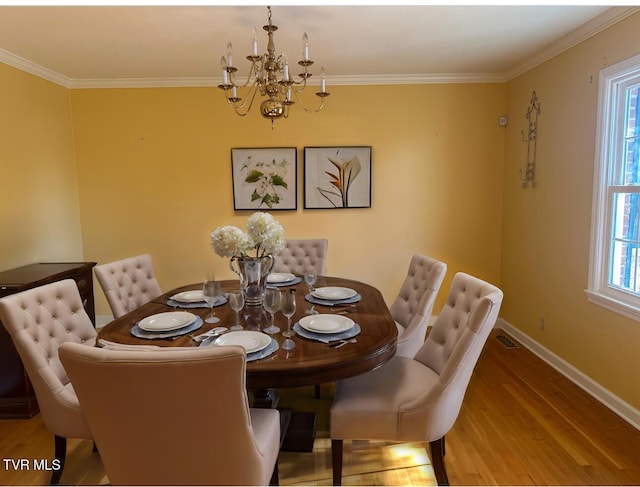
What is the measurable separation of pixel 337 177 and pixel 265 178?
2.26 feet

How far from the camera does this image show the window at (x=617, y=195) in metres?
2.45

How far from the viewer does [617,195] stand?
2570 millimetres

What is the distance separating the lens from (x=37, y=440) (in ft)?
7.52

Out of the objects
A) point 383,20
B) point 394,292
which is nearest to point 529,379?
point 394,292

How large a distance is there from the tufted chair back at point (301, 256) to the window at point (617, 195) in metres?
1.91

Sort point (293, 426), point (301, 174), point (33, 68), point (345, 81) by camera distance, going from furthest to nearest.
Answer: point (301, 174) → point (345, 81) → point (33, 68) → point (293, 426)

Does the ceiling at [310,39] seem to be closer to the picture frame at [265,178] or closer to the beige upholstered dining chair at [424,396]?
the picture frame at [265,178]

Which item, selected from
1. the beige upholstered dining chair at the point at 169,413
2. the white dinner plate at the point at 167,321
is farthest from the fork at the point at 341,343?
the white dinner plate at the point at 167,321

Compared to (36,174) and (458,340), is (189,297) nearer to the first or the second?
(458,340)

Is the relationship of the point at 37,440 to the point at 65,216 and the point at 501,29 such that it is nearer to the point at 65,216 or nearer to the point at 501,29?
the point at 65,216

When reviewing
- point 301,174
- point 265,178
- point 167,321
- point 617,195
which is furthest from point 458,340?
point 265,178

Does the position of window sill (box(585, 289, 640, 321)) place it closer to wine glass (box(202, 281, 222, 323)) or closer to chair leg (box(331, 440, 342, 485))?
chair leg (box(331, 440, 342, 485))

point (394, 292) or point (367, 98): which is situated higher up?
point (367, 98)

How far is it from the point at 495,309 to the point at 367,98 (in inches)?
109
